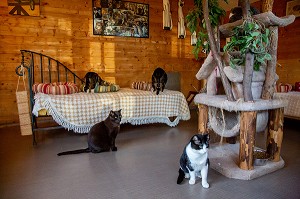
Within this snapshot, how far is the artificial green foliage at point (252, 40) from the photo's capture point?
1713mm

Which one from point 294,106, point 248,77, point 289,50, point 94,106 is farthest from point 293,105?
point 94,106

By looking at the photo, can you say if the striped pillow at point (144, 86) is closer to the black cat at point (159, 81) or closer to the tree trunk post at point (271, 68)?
the black cat at point (159, 81)

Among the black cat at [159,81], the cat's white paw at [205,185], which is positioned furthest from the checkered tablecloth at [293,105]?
the cat's white paw at [205,185]

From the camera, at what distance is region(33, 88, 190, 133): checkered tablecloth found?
281 cm

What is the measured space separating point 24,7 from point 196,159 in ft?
12.9

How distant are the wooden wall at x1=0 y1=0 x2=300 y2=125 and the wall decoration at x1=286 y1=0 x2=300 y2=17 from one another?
5.2 inches

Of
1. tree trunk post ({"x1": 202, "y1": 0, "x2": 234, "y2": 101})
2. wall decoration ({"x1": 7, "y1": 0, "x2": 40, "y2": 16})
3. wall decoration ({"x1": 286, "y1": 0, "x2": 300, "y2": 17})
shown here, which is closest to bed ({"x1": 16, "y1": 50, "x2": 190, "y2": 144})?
wall decoration ({"x1": 7, "y1": 0, "x2": 40, "y2": 16})

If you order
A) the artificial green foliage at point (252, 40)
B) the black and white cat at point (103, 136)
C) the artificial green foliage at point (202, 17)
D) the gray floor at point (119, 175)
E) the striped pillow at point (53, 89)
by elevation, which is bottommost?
the gray floor at point (119, 175)

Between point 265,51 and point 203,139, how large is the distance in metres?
0.91

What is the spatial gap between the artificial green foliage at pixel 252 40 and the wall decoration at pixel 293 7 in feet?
10.9

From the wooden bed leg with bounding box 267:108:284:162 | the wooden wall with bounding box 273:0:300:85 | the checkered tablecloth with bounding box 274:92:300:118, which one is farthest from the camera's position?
the wooden wall with bounding box 273:0:300:85

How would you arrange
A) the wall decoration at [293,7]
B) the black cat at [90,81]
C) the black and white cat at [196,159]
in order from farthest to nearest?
the wall decoration at [293,7]
the black cat at [90,81]
the black and white cat at [196,159]

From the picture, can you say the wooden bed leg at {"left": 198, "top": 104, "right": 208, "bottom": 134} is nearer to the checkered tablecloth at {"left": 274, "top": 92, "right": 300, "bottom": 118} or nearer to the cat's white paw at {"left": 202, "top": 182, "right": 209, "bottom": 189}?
the cat's white paw at {"left": 202, "top": 182, "right": 209, "bottom": 189}

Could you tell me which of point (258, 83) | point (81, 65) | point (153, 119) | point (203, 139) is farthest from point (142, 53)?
point (203, 139)
